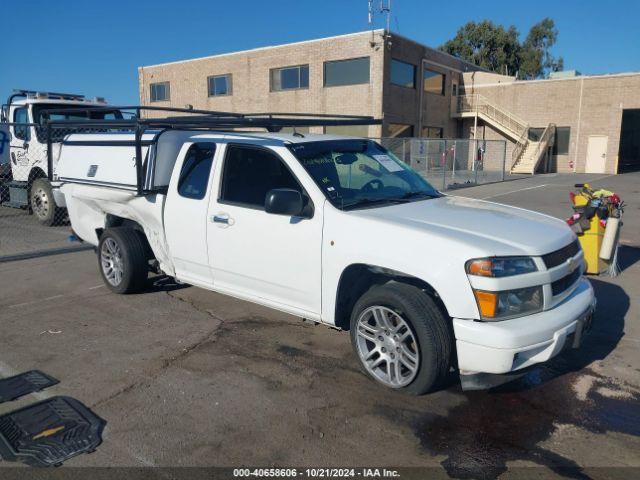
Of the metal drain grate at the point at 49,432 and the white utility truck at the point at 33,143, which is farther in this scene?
the white utility truck at the point at 33,143

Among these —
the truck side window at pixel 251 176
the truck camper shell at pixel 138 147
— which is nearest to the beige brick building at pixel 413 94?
the truck camper shell at pixel 138 147

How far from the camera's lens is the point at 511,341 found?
11.0ft

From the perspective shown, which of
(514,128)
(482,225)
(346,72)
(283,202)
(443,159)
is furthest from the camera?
(514,128)

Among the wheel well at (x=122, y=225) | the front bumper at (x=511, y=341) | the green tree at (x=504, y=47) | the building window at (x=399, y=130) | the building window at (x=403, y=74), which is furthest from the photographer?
the green tree at (x=504, y=47)

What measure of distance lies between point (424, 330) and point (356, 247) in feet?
2.60

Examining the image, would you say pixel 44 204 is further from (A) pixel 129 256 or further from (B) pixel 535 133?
(B) pixel 535 133

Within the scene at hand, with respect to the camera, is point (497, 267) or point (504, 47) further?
point (504, 47)

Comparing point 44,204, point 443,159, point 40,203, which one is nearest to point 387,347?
point 44,204

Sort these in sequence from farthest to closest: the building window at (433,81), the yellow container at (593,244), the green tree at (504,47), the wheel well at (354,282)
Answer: the green tree at (504,47)
the building window at (433,81)
the yellow container at (593,244)
the wheel well at (354,282)

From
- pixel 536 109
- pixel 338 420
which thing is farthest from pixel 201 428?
pixel 536 109

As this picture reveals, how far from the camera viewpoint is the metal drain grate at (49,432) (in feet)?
10.5

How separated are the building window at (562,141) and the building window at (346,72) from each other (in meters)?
14.8

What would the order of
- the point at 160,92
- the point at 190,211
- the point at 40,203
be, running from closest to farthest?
the point at 190,211
the point at 40,203
the point at 160,92

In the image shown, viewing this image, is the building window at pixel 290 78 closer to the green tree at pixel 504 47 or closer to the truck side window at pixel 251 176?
the truck side window at pixel 251 176
